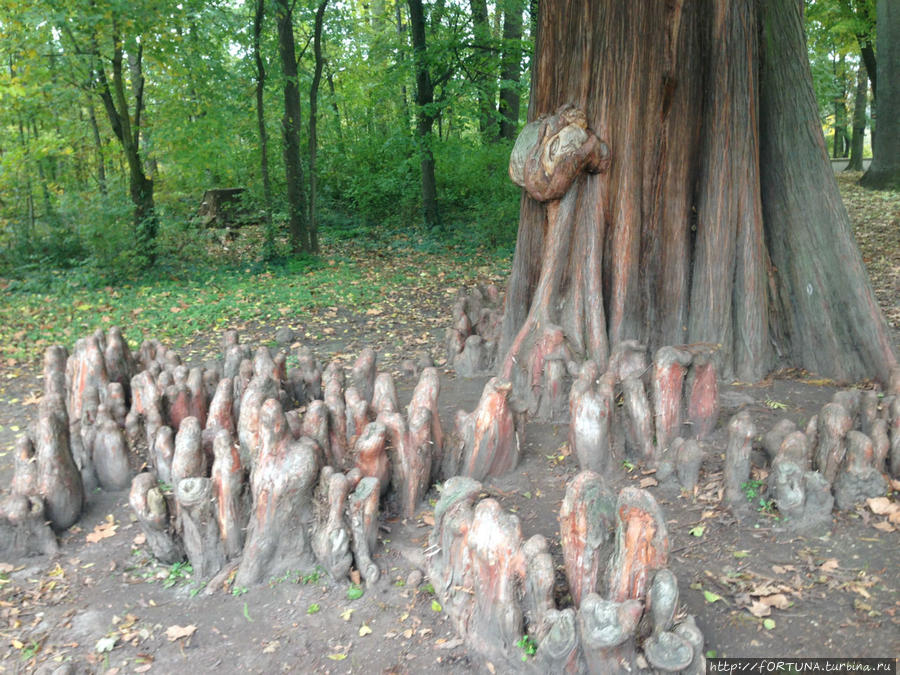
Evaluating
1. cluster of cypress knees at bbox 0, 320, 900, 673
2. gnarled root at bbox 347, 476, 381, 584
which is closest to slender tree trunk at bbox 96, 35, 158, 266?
cluster of cypress knees at bbox 0, 320, 900, 673

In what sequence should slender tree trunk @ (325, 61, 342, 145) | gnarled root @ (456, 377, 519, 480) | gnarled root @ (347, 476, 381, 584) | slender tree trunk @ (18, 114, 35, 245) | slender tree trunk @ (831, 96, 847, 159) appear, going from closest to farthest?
gnarled root @ (347, 476, 381, 584) < gnarled root @ (456, 377, 519, 480) < slender tree trunk @ (18, 114, 35, 245) < slender tree trunk @ (325, 61, 342, 145) < slender tree trunk @ (831, 96, 847, 159)

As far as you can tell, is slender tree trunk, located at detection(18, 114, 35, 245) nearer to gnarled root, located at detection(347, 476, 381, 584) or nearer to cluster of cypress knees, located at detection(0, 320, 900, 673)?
cluster of cypress knees, located at detection(0, 320, 900, 673)

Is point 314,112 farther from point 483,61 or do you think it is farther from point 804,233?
point 804,233

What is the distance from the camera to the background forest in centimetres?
1178

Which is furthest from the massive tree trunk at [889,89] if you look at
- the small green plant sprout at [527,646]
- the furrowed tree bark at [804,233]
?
the small green plant sprout at [527,646]

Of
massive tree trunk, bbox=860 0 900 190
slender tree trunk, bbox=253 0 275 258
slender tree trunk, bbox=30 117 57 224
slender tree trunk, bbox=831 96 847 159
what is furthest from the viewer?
slender tree trunk, bbox=831 96 847 159

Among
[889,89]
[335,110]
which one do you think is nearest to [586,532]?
[889,89]

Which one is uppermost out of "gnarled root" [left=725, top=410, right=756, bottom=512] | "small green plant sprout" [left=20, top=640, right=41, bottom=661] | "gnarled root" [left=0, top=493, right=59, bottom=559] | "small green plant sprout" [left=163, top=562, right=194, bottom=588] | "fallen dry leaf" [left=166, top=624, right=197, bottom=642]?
"gnarled root" [left=725, top=410, right=756, bottom=512]

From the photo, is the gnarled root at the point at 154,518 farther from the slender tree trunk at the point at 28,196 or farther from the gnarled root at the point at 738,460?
the slender tree trunk at the point at 28,196

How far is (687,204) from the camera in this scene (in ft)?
19.1

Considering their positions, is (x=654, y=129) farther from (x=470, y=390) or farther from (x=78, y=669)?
(x=78, y=669)

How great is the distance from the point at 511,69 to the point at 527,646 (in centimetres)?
1483

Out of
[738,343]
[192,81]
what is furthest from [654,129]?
[192,81]

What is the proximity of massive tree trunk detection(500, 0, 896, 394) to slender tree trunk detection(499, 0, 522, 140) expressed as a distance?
8.73m
